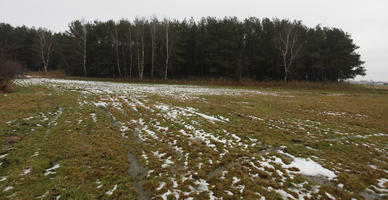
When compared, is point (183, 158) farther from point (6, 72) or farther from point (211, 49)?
point (211, 49)

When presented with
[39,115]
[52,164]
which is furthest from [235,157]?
[39,115]

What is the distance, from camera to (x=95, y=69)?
4447 cm

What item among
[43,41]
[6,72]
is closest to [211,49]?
[6,72]

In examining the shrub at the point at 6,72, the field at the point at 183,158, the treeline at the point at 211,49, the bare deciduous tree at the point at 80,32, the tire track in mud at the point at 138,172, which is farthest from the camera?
the bare deciduous tree at the point at 80,32

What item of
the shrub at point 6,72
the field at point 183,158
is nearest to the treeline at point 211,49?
the shrub at point 6,72

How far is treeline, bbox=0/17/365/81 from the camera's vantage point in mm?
37688

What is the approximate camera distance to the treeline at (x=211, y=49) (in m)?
37.7

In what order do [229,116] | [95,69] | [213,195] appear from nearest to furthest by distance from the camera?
[213,195], [229,116], [95,69]

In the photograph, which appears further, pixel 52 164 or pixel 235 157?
pixel 235 157

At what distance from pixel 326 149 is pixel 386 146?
269 centimetres

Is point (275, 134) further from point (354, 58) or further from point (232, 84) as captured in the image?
point (354, 58)

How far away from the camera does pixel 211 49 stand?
38.4 m

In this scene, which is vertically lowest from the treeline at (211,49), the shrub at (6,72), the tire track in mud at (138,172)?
the tire track in mud at (138,172)

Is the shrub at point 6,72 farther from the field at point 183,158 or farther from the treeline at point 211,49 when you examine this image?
the treeline at point 211,49
